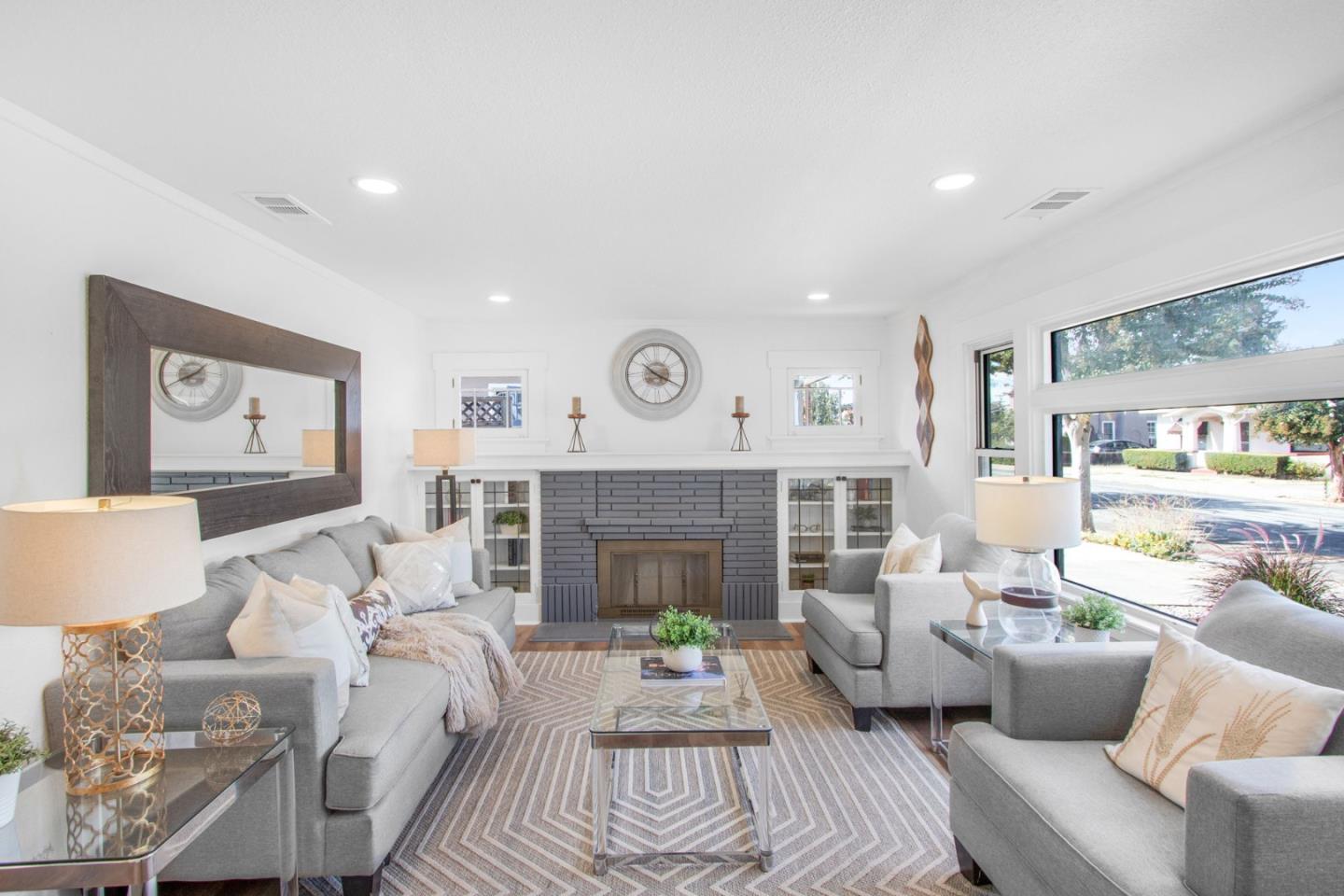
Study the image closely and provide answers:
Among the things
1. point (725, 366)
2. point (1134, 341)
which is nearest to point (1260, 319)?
point (1134, 341)

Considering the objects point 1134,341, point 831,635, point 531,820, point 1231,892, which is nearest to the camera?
point 1231,892

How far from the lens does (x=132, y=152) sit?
2197 millimetres

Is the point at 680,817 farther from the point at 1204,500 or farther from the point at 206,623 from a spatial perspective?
the point at 1204,500

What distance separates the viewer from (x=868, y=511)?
5238 mm

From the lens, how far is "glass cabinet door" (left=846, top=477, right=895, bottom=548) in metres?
5.22

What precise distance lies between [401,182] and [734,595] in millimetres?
3646

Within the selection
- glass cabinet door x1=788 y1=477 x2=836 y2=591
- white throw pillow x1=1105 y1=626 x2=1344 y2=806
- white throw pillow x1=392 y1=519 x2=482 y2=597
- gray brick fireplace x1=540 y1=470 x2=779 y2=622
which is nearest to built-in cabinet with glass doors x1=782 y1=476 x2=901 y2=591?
glass cabinet door x1=788 y1=477 x2=836 y2=591

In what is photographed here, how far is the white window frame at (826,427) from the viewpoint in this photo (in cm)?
541

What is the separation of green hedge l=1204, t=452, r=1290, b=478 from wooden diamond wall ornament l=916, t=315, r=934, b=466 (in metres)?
2.19

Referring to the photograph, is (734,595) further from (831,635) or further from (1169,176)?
(1169,176)

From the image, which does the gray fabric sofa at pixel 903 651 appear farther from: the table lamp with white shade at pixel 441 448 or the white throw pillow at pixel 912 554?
the table lamp with white shade at pixel 441 448

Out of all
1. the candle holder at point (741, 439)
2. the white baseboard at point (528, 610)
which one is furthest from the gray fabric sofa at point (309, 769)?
the candle holder at point (741, 439)

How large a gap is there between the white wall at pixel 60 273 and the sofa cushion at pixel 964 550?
11.4ft

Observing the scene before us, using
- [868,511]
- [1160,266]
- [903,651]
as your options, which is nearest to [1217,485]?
[1160,266]
